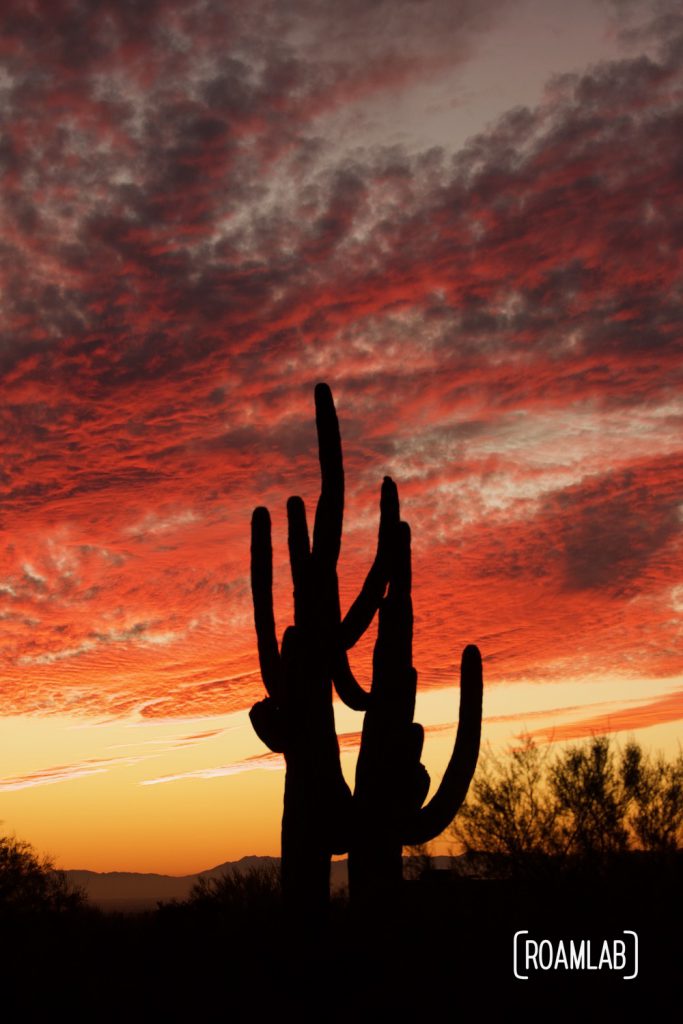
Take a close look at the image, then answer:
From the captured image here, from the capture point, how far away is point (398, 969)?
11.7 metres

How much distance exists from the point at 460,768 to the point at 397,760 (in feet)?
3.06

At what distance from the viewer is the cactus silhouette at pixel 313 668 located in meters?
14.2

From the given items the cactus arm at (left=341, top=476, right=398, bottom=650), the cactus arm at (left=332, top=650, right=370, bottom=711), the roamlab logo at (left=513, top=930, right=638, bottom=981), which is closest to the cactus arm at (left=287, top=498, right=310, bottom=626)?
the cactus arm at (left=341, top=476, right=398, bottom=650)

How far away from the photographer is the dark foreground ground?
10.8 metres

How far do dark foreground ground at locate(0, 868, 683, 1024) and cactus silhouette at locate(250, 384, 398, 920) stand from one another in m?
0.93

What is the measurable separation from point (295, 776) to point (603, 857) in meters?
7.35

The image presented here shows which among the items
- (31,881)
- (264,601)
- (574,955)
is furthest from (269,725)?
(31,881)

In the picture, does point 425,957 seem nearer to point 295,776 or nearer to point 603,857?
point 295,776

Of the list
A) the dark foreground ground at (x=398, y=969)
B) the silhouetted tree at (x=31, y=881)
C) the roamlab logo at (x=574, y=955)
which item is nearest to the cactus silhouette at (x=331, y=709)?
the dark foreground ground at (x=398, y=969)

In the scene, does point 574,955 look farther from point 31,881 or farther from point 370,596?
point 31,881

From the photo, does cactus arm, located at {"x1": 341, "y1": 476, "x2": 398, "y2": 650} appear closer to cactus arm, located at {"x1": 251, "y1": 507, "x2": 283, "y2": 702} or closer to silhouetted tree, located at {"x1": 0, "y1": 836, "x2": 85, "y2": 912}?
cactus arm, located at {"x1": 251, "y1": 507, "x2": 283, "y2": 702}

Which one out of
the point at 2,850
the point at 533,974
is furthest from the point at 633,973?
the point at 2,850

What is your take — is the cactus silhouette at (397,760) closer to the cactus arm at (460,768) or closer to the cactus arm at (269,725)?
the cactus arm at (460,768)

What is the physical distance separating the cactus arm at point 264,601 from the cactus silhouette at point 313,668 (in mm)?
14
